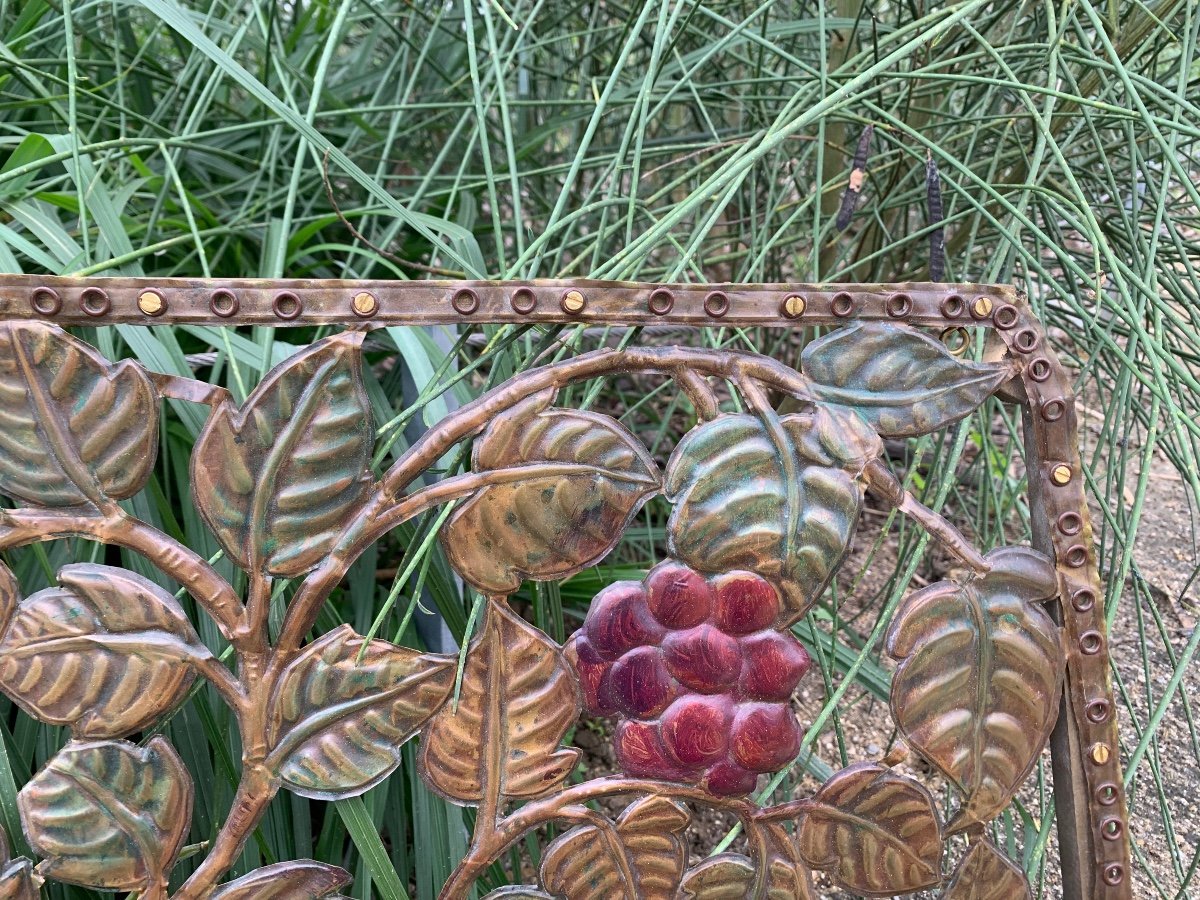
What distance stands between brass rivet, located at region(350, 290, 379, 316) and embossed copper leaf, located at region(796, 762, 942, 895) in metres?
0.27

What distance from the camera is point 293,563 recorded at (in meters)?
0.35

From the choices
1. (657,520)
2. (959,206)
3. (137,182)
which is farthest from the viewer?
(657,520)

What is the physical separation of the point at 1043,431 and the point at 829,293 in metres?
0.12

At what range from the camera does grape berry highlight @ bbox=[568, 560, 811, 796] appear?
1.22ft

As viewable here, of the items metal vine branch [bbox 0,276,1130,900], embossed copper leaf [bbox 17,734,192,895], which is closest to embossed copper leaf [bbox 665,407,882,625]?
metal vine branch [bbox 0,276,1130,900]

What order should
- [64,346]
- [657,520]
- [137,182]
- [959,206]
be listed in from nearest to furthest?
[64,346], [137,182], [959,206], [657,520]

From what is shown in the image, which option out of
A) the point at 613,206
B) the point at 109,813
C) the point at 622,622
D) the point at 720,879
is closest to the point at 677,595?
the point at 622,622

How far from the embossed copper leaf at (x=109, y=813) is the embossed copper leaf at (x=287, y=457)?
0.29 feet

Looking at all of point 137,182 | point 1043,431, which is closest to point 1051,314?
point 1043,431

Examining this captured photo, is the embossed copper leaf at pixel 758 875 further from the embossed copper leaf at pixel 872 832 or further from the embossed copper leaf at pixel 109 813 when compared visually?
the embossed copper leaf at pixel 109 813

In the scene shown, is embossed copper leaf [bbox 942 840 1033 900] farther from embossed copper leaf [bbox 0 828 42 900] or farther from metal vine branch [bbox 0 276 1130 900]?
embossed copper leaf [bbox 0 828 42 900]

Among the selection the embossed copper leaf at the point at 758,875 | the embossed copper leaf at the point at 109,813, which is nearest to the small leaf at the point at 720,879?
the embossed copper leaf at the point at 758,875

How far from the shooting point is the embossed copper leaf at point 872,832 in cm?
40

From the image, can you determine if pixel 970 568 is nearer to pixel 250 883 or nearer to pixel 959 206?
pixel 250 883
